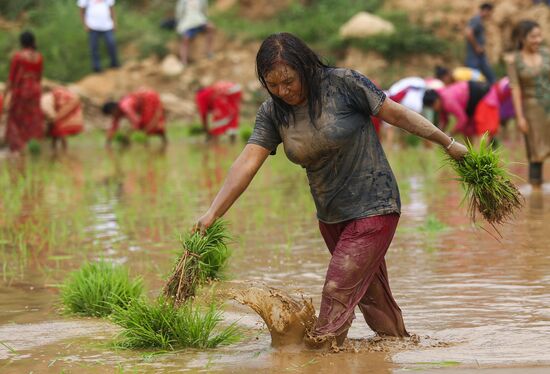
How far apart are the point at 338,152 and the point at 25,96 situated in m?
13.7

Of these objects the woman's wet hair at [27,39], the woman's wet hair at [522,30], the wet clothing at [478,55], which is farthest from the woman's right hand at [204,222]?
the wet clothing at [478,55]

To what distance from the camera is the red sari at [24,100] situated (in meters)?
17.4

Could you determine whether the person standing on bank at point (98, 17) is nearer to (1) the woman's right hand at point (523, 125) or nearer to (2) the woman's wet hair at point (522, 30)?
(1) the woman's right hand at point (523, 125)

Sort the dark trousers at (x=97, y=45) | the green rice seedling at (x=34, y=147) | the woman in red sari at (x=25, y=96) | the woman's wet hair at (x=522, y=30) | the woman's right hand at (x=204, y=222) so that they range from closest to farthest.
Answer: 1. the woman's right hand at (x=204, y=222)
2. the woman's wet hair at (x=522, y=30)
3. the woman in red sari at (x=25, y=96)
4. the green rice seedling at (x=34, y=147)
5. the dark trousers at (x=97, y=45)

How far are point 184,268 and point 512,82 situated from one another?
579cm

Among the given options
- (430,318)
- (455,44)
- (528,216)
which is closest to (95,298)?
(430,318)

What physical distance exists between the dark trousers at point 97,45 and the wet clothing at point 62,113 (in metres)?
4.16

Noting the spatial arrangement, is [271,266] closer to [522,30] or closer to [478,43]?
[522,30]

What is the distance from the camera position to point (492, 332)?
5.17 meters

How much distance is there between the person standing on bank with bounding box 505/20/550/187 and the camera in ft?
32.4

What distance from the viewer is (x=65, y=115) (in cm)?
1944

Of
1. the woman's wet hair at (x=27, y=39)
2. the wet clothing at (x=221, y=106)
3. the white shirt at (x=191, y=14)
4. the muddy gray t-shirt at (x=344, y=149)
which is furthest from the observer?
the white shirt at (x=191, y=14)

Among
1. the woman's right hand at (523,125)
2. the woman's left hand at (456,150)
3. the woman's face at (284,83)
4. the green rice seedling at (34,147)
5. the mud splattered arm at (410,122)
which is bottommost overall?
the woman's left hand at (456,150)

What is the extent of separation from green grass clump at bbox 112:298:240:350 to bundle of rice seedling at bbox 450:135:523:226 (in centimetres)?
123
